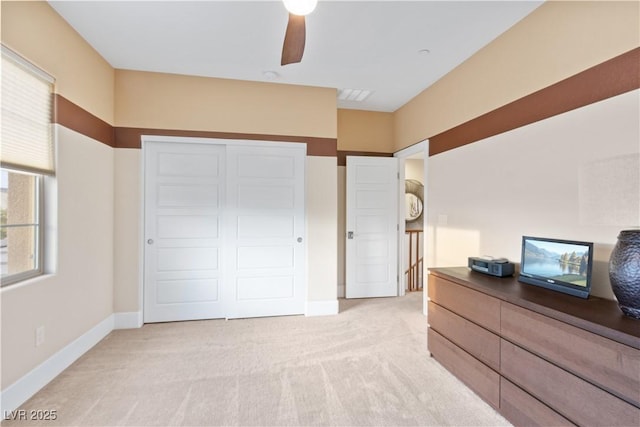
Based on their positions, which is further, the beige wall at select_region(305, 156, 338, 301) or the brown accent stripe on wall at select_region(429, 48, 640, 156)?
the beige wall at select_region(305, 156, 338, 301)

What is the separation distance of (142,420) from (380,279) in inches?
127

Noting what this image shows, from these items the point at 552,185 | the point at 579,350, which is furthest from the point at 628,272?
the point at 552,185

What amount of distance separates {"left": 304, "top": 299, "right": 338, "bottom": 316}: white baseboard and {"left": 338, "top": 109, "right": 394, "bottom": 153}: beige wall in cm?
219

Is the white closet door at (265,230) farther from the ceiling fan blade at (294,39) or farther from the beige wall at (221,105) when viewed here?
the ceiling fan blade at (294,39)

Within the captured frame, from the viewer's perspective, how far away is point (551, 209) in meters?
2.10

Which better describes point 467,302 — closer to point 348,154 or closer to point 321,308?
point 321,308

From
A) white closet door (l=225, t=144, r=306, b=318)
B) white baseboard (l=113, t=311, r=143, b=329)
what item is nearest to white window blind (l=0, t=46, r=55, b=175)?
white closet door (l=225, t=144, r=306, b=318)

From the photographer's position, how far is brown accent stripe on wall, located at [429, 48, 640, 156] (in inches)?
66.4

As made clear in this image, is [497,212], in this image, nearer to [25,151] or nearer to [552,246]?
[552,246]

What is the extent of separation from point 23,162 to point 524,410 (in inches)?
138

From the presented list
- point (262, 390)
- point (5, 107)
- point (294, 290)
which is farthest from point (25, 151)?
point (294, 290)

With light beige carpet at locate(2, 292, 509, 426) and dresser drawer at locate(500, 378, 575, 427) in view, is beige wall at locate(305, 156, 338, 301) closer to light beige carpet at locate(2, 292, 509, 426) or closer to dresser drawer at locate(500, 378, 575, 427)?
light beige carpet at locate(2, 292, 509, 426)

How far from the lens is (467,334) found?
2.14m

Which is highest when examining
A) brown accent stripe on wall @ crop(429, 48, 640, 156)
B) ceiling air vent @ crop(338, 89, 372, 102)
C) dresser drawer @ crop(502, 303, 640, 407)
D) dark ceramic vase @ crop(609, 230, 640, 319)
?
ceiling air vent @ crop(338, 89, 372, 102)
